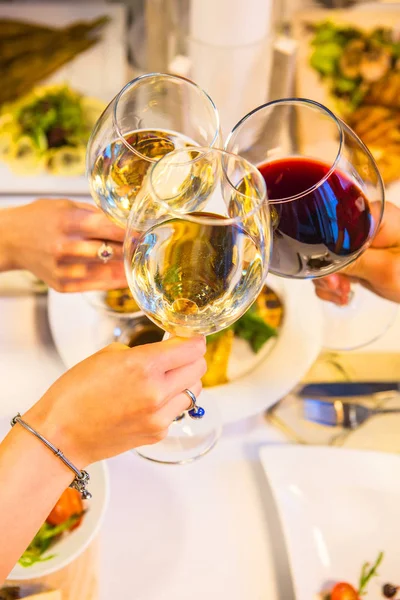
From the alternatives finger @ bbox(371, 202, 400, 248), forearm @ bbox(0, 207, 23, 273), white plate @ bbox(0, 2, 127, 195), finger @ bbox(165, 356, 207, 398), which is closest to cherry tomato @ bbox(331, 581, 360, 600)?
finger @ bbox(165, 356, 207, 398)

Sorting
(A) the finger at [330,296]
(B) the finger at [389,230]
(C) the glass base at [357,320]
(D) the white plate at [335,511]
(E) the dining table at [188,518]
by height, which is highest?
(B) the finger at [389,230]

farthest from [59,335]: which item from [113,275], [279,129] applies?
[279,129]

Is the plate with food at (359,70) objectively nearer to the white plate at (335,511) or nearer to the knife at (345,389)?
the knife at (345,389)

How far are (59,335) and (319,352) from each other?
372 millimetres

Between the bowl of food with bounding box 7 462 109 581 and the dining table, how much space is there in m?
0.06

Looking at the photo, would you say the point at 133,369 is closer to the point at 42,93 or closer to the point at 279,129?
the point at 279,129

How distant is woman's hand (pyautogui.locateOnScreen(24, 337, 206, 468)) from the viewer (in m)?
0.63

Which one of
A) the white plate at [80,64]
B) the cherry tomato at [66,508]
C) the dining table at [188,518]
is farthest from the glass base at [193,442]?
the white plate at [80,64]

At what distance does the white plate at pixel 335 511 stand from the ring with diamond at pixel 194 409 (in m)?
0.09

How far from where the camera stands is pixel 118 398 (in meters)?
0.64

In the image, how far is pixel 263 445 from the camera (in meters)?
0.88

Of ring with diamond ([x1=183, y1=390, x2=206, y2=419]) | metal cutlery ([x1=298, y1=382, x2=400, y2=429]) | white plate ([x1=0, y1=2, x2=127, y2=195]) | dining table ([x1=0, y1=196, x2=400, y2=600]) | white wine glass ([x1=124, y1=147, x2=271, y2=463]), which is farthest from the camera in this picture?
white plate ([x1=0, y1=2, x2=127, y2=195])

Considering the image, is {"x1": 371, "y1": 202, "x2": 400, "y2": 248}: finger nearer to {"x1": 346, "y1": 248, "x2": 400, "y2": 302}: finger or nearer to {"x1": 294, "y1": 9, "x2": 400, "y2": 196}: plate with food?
{"x1": 346, "y1": 248, "x2": 400, "y2": 302}: finger

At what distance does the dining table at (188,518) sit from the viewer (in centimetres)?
79
